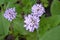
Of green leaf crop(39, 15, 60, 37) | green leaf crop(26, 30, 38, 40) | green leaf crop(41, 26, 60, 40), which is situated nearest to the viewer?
green leaf crop(41, 26, 60, 40)

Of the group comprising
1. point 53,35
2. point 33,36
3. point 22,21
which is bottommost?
point 53,35

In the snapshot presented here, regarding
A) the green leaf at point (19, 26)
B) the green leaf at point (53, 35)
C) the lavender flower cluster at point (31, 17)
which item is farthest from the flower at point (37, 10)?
the green leaf at point (53, 35)

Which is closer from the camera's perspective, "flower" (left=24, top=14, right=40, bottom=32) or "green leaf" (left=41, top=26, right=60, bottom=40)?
"green leaf" (left=41, top=26, right=60, bottom=40)

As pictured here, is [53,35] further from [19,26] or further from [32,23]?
[19,26]

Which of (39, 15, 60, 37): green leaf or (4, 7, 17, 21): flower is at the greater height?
(4, 7, 17, 21): flower

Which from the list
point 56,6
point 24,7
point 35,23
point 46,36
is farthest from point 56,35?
point 24,7

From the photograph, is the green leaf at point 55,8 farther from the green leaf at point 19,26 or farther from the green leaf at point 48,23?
the green leaf at point 19,26

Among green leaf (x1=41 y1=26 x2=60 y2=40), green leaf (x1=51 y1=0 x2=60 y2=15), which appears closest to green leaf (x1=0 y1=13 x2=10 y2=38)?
green leaf (x1=51 y1=0 x2=60 y2=15)

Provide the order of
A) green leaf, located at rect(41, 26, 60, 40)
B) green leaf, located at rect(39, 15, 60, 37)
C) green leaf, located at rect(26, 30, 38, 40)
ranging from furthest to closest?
green leaf, located at rect(26, 30, 38, 40), green leaf, located at rect(39, 15, 60, 37), green leaf, located at rect(41, 26, 60, 40)

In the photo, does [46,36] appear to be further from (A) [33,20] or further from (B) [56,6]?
(B) [56,6]

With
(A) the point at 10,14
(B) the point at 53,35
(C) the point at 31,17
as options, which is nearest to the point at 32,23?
(C) the point at 31,17

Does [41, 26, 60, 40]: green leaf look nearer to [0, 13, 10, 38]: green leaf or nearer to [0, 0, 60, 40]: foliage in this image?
[0, 0, 60, 40]: foliage
